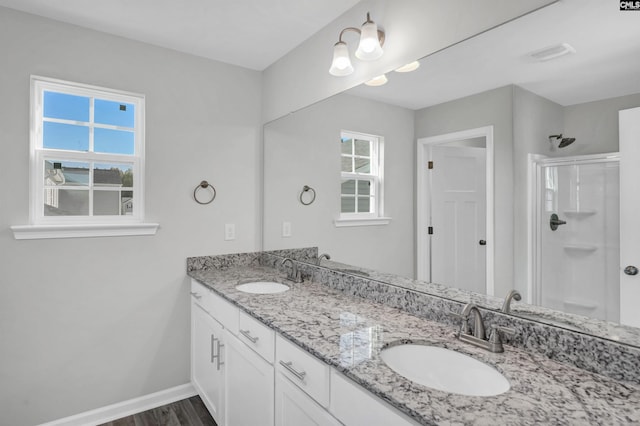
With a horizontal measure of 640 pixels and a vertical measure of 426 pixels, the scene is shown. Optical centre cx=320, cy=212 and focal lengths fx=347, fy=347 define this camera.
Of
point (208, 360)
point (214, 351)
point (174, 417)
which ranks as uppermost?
point (214, 351)

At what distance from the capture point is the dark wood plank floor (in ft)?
7.25

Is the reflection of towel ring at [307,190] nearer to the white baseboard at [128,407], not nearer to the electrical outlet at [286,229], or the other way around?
the electrical outlet at [286,229]

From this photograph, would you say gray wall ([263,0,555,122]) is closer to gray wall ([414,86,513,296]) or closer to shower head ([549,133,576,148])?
gray wall ([414,86,513,296])

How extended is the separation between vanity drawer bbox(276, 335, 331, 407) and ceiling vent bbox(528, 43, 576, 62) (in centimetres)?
125

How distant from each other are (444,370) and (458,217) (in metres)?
0.64

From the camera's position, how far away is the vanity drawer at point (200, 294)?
87.6 inches

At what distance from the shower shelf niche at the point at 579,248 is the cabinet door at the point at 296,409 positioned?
2.97 ft

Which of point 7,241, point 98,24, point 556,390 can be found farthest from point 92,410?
point 556,390

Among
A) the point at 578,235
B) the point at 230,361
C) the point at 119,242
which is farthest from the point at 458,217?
the point at 119,242

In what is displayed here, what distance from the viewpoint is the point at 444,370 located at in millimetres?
1173

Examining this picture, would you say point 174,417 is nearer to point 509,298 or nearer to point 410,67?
point 509,298

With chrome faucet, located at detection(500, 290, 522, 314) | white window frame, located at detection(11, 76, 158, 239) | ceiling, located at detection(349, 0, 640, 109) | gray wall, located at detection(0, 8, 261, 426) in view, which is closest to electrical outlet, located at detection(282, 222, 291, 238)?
gray wall, located at detection(0, 8, 261, 426)

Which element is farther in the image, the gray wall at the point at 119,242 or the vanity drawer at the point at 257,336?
the gray wall at the point at 119,242

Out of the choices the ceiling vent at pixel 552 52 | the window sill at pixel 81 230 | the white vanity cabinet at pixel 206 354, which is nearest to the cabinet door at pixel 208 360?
the white vanity cabinet at pixel 206 354
